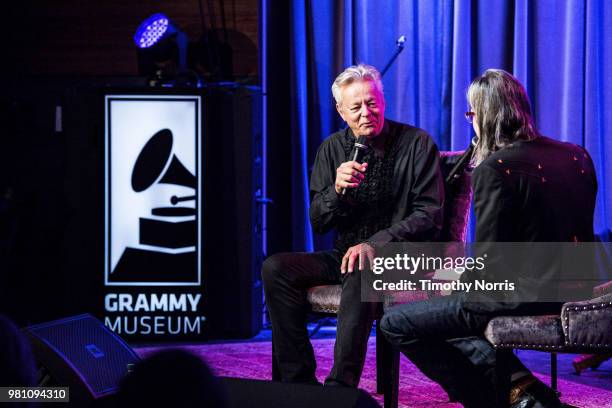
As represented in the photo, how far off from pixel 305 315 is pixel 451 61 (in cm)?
195

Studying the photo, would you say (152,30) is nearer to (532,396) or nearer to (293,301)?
(293,301)

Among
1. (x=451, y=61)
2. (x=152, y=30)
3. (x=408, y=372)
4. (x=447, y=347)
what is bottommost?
(x=408, y=372)

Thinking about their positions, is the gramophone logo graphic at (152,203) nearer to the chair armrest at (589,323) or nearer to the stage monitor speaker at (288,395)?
the chair armrest at (589,323)

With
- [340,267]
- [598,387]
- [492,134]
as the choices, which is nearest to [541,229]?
[492,134]

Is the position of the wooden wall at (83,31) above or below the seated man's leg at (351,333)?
above

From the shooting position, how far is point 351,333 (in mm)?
2602

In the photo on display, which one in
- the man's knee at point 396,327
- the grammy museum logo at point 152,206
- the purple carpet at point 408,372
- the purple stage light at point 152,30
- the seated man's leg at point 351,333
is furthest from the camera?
the purple stage light at point 152,30

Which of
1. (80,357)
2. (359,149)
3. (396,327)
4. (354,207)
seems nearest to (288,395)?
(80,357)

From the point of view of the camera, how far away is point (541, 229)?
2.20 meters

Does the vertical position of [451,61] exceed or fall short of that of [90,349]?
it exceeds it

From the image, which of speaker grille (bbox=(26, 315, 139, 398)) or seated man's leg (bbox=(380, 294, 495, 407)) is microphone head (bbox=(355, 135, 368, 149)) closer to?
seated man's leg (bbox=(380, 294, 495, 407))

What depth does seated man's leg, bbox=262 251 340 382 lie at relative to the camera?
278cm

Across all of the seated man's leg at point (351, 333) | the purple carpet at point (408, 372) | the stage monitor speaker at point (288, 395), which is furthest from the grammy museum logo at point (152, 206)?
the stage monitor speaker at point (288, 395)

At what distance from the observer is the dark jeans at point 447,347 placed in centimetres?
235
